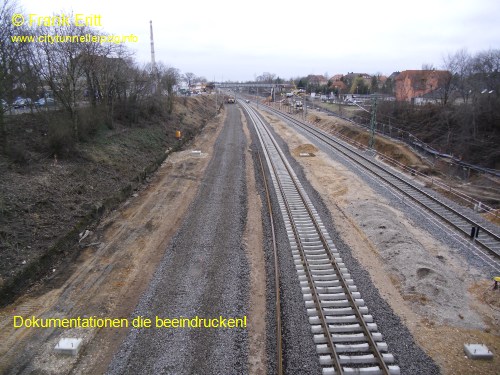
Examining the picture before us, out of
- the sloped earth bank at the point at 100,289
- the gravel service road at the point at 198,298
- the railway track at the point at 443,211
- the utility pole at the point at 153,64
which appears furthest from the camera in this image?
the utility pole at the point at 153,64

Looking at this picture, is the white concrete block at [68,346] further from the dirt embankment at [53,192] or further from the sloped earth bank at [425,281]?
the sloped earth bank at [425,281]

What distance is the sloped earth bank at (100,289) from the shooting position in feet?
25.7

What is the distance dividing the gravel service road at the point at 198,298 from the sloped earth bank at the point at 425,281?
4211 mm

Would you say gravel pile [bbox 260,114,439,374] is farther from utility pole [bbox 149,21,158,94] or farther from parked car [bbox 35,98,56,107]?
utility pole [bbox 149,21,158,94]

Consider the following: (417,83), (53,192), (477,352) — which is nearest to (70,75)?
(53,192)

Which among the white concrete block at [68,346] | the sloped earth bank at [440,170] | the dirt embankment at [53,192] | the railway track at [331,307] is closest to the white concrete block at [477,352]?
the railway track at [331,307]

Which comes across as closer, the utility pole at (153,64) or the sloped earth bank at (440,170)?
the sloped earth bank at (440,170)

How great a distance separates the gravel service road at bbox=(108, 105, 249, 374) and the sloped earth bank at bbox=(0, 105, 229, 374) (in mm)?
448

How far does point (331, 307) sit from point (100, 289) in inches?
260

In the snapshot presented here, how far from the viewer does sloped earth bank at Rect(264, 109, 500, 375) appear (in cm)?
830

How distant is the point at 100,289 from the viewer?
10.5 meters

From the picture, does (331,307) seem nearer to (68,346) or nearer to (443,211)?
(68,346)

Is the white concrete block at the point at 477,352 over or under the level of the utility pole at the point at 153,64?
under

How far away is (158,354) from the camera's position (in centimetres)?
793
